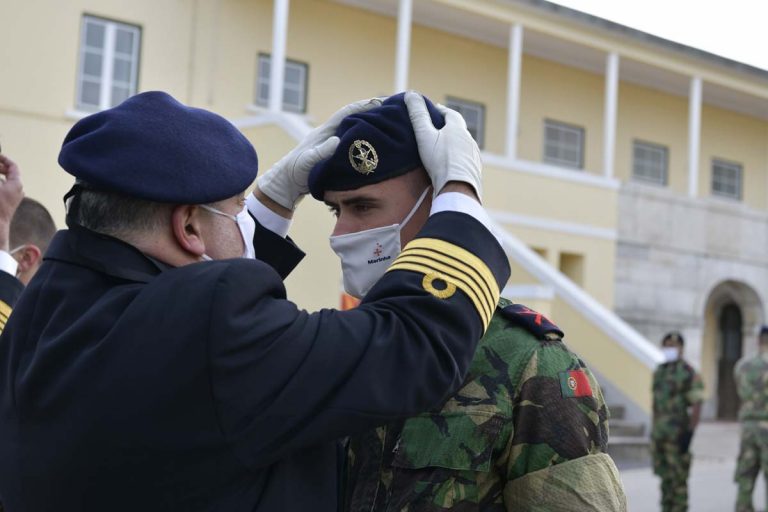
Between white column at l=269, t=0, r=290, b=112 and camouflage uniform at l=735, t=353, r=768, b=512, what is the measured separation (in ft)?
27.4

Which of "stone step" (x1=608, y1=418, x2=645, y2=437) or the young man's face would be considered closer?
the young man's face

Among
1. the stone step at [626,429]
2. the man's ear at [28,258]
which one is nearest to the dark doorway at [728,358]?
the stone step at [626,429]

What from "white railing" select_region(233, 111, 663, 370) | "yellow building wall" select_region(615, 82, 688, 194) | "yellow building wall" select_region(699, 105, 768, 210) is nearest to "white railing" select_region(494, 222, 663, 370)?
"white railing" select_region(233, 111, 663, 370)

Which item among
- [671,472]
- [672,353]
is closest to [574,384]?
[671,472]

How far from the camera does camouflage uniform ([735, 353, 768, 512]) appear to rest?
963cm

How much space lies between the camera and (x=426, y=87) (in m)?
19.1

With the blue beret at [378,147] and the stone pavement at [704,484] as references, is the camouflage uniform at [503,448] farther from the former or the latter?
the stone pavement at [704,484]

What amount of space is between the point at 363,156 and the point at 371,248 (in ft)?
0.74

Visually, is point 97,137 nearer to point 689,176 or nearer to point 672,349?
point 672,349

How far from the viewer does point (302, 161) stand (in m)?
2.35

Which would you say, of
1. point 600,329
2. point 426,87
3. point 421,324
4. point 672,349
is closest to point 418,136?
point 421,324

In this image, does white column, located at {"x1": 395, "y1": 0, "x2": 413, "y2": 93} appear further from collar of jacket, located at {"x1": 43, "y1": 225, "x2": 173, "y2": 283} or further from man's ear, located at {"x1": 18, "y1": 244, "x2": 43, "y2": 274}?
collar of jacket, located at {"x1": 43, "y1": 225, "x2": 173, "y2": 283}

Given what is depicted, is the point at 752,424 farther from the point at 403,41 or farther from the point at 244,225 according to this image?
the point at 403,41

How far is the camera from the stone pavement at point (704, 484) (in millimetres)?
10234
